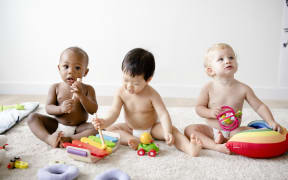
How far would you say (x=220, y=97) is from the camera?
4.10 feet

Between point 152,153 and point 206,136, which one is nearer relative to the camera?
point 152,153

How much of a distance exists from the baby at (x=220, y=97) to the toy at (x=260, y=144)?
0.29 feet

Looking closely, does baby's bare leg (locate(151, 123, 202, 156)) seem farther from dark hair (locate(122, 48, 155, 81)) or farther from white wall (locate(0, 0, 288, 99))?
white wall (locate(0, 0, 288, 99))

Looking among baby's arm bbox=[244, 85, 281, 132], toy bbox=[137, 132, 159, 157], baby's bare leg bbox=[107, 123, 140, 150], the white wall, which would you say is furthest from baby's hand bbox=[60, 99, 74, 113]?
the white wall

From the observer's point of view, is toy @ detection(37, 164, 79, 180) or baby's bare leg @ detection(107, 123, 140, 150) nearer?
toy @ detection(37, 164, 79, 180)

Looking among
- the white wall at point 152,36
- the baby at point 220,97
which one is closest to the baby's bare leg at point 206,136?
the baby at point 220,97

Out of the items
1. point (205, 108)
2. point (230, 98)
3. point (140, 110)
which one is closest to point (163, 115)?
point (140, 110)

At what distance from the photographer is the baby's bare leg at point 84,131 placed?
1.21 meters

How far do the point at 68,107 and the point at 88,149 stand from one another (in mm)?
217

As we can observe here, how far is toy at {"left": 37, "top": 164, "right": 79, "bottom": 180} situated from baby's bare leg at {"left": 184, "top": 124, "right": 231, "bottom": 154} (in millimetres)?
488

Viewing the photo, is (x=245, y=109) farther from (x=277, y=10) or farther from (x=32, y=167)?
(x=32, y=167)

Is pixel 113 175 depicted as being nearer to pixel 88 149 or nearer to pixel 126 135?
pixel 88 149

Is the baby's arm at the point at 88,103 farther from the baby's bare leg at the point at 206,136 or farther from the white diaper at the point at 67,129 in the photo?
the baby's bare leg at the point at 206,136

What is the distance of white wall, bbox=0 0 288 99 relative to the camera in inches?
85.9
